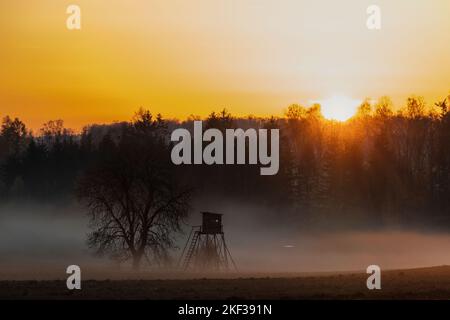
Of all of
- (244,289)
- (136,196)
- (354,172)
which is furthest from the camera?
(354,172)

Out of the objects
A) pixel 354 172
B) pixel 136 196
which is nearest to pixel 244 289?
pixel 136 196

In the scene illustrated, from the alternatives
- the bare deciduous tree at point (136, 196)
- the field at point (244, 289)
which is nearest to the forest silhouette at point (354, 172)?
the bare deciduous tree at point (136, 196)

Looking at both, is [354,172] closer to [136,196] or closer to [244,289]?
[136,196]

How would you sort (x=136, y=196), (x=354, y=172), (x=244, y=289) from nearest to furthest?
(x=244, y=289)
(x=136, y=196)
(x=354, y=172)

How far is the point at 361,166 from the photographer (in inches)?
4550

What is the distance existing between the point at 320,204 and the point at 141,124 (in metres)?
28.6

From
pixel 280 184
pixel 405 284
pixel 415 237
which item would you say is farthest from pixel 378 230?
pixel 405 284

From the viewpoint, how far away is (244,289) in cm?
3559

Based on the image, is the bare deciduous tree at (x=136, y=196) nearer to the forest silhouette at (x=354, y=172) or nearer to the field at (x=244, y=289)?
the field at (x=244, y=289)

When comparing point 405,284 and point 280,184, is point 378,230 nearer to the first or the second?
point 280,184

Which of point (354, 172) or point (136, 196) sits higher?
point (354, 172)

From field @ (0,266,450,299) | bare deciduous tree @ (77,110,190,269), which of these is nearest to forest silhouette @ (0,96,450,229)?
bare deciduous tree @ (77,110,190,269)

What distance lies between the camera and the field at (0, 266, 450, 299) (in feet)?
108
